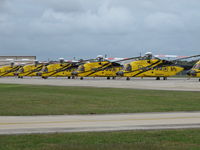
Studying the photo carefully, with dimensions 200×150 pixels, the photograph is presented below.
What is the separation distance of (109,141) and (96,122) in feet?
10.8

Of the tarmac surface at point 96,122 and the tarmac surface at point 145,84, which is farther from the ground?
the tarmac surface at point 145,84

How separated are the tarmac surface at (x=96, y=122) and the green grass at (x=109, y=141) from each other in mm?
891

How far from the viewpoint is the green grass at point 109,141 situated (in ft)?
28.4

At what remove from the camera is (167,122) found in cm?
1255

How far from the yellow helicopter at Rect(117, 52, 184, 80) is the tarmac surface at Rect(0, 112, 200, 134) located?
42328mm

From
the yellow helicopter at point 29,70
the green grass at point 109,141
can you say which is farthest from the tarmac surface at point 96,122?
the yellow helicopter at point 29,70

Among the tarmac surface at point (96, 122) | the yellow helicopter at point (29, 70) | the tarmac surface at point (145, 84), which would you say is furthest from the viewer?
the yellow helicopter at point (29, 70)

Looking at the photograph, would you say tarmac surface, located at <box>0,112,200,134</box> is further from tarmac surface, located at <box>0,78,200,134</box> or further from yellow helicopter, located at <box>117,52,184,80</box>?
yellow helicopter, located at <box>117,52,184,80</box>

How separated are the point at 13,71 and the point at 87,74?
28651 millimetres

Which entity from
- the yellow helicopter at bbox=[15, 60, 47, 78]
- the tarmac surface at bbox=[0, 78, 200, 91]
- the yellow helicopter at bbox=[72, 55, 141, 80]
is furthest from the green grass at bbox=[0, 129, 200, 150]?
the yellow helicopter at bbox=[15, 60, 47, 78]

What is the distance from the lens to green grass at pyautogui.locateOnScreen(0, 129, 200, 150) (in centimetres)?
865

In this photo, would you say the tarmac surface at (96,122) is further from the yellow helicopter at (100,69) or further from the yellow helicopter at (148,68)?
the yellow helicopter at (100,69)

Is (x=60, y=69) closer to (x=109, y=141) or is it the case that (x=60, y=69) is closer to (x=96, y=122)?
(x=96, y=122)

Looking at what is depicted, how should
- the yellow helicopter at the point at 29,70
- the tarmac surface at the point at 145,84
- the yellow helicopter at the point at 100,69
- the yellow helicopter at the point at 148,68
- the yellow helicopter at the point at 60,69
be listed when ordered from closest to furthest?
the tarmac surface at the point at 145,84, the yellow helicopter at the point at 148,68, the yellow helicopter at the point at 100,69, the yellow helicopter at the point at 60,69, the yellow helicopter at the point at 29,70
